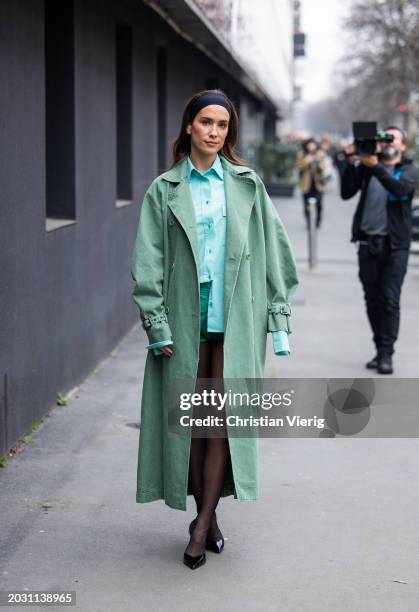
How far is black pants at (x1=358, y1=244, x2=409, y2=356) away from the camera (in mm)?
8969

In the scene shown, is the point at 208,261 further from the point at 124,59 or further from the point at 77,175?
the point at 124,59

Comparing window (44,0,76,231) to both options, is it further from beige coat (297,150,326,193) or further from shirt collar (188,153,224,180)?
beige coat (297,150,326,193)

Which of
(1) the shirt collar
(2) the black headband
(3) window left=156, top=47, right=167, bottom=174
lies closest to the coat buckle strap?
(1) the shirt collar

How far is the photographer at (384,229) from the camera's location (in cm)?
891

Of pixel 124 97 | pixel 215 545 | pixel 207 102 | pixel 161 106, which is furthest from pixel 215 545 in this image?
pixel 161 106

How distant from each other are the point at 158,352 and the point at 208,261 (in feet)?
1.32

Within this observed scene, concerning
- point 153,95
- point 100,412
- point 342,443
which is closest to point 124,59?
point 153,95

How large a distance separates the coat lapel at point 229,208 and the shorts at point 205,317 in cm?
8

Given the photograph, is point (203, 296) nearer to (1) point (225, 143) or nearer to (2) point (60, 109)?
(1) point (225, 143)

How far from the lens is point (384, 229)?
29.3 ft

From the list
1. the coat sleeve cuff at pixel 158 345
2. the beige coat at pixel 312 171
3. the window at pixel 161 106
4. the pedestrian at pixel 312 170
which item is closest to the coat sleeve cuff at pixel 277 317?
the coat sleeve cuff at pixel 158 345

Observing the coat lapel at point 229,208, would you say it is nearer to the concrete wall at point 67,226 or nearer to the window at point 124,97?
the concrete wall at point 67,226

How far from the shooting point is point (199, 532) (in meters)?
4.77

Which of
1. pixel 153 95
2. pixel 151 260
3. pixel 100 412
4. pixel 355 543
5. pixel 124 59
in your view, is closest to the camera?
pixel 151 260
